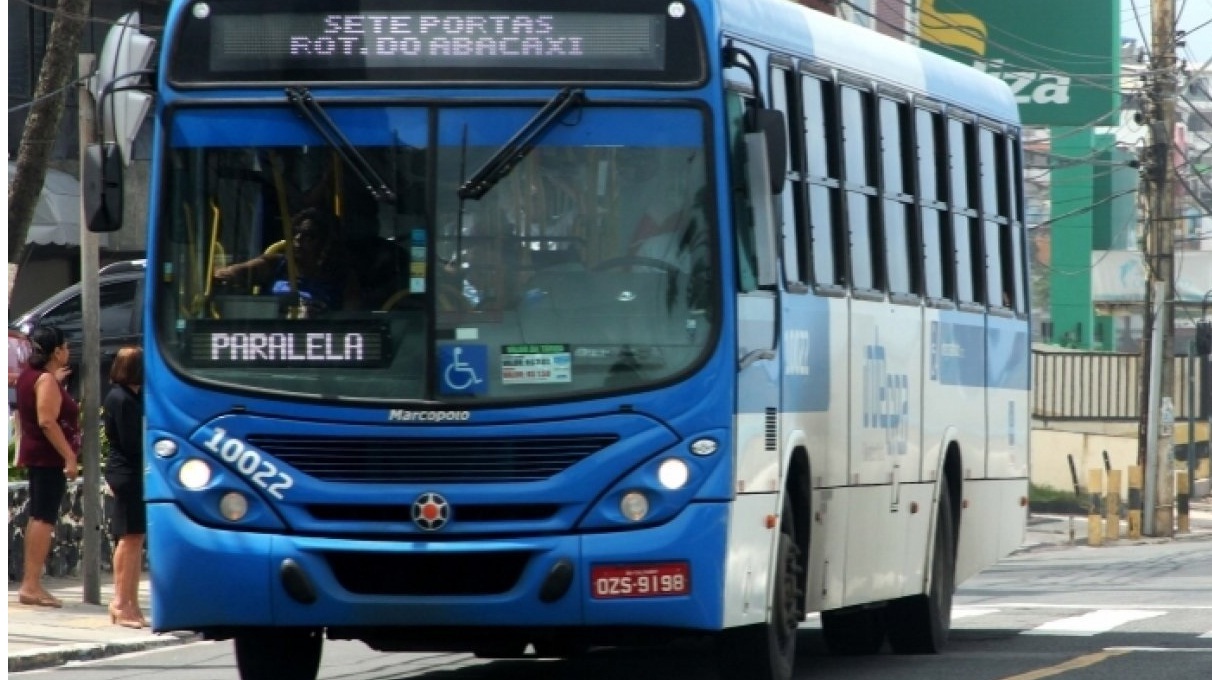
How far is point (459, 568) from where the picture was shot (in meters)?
10.3

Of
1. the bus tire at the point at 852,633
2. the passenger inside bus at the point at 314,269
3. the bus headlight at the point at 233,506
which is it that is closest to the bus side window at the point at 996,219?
the bus tire at the point at 852,633

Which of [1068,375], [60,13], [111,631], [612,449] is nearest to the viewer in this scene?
[612,449]

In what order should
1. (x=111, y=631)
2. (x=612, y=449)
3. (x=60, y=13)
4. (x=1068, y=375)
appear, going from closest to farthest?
(x=612, y=449) → (x=111, y=631) → (x=60, y=13) → (x=1068, y=375)

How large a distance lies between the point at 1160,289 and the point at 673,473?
28.9 m

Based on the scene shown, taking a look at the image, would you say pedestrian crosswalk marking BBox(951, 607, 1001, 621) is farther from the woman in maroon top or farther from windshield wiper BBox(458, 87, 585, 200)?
windshield wiper BBox(458, 87, 585, 200)

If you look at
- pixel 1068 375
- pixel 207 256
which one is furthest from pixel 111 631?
pixel 1068 375

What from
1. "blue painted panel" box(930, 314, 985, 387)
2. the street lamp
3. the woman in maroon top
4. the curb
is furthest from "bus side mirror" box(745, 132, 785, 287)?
the street lamp

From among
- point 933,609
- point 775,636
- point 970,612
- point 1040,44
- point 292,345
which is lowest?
point 970,612

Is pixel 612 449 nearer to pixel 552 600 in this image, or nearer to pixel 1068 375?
pixel 552 600

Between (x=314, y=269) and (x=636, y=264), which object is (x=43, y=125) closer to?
(x=314, y=269)

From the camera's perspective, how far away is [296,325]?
1044 centimetres

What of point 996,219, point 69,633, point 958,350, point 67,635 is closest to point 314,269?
point 958,350

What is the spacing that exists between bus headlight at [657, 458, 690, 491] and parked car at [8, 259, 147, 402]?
48.8 ft

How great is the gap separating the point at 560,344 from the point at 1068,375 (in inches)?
1553
